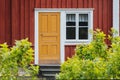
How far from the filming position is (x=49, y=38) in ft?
54.8

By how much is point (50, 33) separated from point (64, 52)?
0.95 m

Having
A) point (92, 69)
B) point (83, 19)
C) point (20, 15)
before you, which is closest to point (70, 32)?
point (83, 19)

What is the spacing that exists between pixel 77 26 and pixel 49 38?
1234 mm

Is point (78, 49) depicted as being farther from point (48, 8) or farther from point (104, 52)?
point (48, 8)

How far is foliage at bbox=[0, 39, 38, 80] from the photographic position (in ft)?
17.7

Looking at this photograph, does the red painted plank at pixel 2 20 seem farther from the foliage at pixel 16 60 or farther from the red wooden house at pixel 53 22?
the foliage at pixel 16 60

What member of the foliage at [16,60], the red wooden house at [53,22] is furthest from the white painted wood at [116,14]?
the foliage at [16,60]

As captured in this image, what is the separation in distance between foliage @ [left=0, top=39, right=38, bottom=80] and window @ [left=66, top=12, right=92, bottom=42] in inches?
441

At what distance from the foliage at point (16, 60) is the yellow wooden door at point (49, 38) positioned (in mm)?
10951

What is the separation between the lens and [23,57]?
5430 mm

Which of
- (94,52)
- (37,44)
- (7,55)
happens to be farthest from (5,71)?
(37,44)

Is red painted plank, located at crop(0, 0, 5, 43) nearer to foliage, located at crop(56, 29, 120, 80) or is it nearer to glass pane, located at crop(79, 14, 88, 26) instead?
glass pane, located at crop(79, 14, 88, 26)

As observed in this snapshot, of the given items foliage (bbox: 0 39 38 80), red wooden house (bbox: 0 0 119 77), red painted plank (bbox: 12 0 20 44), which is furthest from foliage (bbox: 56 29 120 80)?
red painted plank (bbox: 12 0 20 44)

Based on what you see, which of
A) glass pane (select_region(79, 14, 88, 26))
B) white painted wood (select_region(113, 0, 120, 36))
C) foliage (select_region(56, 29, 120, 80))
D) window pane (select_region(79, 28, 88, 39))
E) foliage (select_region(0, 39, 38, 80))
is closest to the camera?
foliage (select_region(56, 29, 120, 80))
